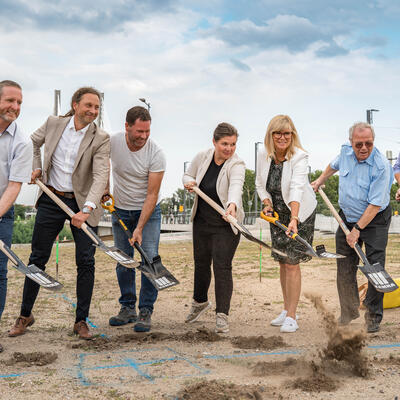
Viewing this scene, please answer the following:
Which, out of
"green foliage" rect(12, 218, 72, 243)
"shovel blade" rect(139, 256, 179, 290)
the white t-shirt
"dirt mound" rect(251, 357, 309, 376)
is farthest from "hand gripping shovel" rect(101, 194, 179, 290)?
"green foliage" rect(12, 218, 72, 243)

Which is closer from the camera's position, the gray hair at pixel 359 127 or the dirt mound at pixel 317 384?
the dirt mound at pixel 317 384

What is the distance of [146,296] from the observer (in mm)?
5098

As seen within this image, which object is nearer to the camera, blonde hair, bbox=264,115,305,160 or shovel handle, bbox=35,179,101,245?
shovel handle, bbox=35,179,101,245

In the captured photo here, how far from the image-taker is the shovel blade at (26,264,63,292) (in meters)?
3.94

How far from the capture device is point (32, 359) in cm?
390

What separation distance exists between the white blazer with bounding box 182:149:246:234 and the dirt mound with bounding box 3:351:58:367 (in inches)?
73.2

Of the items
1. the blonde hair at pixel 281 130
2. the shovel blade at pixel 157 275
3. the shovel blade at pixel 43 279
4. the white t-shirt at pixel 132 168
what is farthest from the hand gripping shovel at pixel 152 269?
the blonde hair at pixel 281 130

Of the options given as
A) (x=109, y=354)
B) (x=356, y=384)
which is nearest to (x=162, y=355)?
(x=109, y=354)

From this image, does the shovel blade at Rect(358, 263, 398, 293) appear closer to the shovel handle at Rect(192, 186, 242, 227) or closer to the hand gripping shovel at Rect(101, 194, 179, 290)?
the shovel handle at Rect(192, 186, 242, 227)

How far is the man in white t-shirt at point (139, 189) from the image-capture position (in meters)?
4.77

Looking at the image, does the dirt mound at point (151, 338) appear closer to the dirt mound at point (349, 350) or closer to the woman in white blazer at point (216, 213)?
the woman in white blazer at point (216, 213)

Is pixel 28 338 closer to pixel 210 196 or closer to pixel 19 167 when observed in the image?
pixel 19 167

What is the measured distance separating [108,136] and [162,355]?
6.33 feet

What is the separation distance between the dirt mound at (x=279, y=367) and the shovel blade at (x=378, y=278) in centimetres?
130
